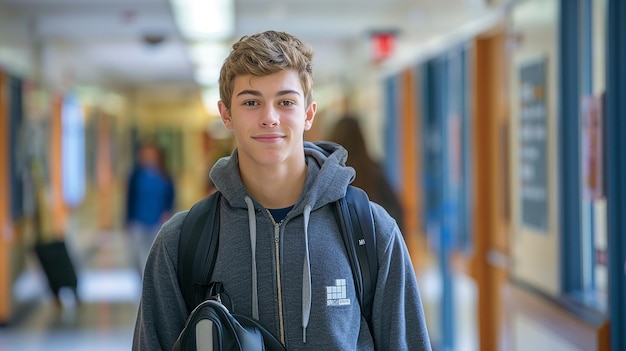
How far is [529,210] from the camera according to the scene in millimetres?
4809

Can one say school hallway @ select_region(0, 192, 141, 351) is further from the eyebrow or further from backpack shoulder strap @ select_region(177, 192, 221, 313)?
the eyebrow

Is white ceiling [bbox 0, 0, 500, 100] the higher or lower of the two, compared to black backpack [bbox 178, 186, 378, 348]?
higher

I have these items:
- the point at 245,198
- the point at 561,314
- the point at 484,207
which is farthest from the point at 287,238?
the point at 484,207

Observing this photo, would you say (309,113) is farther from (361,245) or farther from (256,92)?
(361,245)

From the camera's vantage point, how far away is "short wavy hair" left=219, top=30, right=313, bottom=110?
1875 millimetres

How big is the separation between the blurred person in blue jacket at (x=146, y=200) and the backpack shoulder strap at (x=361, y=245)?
7.17 meters

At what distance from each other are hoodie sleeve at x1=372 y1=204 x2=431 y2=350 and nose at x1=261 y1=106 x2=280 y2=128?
0.98 ft

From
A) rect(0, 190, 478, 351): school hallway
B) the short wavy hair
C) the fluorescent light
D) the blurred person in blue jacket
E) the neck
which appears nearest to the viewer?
the short wavy hair

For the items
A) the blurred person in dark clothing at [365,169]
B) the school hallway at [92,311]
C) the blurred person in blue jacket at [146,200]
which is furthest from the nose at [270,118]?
the blurred person in blue jacket at [146,200]

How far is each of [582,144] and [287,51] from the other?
249 centimetres

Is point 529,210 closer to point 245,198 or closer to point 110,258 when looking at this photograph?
point 245,198

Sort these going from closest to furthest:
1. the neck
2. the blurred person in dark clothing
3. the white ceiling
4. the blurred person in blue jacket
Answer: the neck
the blurred person in dark clothing
the white ceiling
the blurred person in blue jacket

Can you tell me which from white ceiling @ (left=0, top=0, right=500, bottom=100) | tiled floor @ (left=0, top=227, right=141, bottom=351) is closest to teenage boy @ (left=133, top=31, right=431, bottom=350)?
white ceiling @ (left=0, top=0, right=500, bottom=100)

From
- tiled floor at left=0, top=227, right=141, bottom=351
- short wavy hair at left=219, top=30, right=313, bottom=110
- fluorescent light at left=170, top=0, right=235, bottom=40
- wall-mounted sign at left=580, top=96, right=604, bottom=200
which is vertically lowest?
tiled floor at left=0, top=227, right=141, bottom=351
